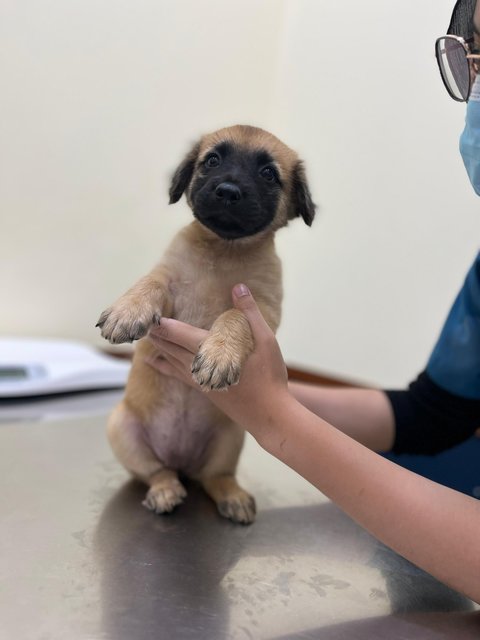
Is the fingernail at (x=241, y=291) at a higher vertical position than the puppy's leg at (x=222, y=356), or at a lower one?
higher

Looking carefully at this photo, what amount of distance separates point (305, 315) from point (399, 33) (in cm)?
88

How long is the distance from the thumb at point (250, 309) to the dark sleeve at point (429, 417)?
0.69m

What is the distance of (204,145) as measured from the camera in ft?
4.14

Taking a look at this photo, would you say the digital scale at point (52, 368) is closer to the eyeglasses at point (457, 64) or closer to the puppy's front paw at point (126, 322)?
the puppy's front paw at point (126, 322)

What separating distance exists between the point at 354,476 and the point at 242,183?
562 millimetres

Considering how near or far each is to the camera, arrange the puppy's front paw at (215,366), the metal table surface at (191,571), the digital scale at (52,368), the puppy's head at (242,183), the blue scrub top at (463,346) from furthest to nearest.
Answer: the digital scale at (52,368) < the blue scrub top at (463,346) < the puppy's head at (242,183) < the puppy's front paw at (215,366) < the metal table surface at (191,571)

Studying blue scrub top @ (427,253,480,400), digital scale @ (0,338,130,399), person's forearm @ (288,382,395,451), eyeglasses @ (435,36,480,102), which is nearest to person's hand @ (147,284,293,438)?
person's forearm @ (288,382,395,451)

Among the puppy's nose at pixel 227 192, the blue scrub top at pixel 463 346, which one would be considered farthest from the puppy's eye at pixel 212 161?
the blue scrub top at pixel 463 346

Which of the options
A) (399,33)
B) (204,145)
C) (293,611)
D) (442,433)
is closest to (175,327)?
(204,145)

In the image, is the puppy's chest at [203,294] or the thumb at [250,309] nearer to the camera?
the thumb at [250,309]

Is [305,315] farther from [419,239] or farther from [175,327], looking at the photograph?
[175,327]

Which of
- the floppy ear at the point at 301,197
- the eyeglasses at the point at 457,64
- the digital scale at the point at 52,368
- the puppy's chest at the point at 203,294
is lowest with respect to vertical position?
the digital scale at the point at 52,368

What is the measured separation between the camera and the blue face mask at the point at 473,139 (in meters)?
1.18

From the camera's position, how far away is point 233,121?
1.17 meters
